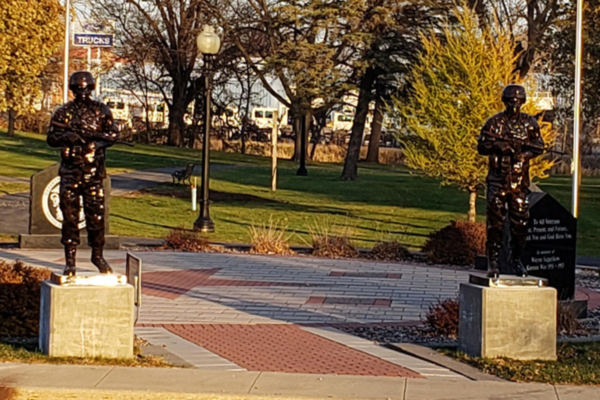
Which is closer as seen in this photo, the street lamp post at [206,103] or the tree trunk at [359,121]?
the street lamp post at [206,103]

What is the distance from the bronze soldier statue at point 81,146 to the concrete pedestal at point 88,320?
1.16 feet

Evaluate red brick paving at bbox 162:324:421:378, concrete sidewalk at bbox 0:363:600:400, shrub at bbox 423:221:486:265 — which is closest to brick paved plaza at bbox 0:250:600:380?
red brick paving at bbox 162:324:421:378

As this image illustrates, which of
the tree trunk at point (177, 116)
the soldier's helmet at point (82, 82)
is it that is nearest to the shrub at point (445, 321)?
the soldier's helmet at point (82, 82)

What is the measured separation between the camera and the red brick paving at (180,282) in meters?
12.7

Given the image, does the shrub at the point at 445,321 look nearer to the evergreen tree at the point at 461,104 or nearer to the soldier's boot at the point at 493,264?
the soldier's boot at the point at 493,264

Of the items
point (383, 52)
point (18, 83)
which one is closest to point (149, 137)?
point (383, 52)

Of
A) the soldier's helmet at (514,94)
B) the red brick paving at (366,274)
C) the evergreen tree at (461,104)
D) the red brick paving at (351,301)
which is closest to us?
the soldier's helmet at (514,94)

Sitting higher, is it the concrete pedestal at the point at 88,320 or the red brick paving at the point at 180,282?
the concrete pedestal at the point at 88,320

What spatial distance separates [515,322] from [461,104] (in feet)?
40.4

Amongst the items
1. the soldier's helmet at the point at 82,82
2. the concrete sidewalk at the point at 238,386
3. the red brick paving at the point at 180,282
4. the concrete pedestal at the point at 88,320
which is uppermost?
the soldier's helmet at the point at 82,82

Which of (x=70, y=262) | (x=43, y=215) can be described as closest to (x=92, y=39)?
(x=43, y=215)

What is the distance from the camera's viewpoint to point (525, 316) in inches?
345

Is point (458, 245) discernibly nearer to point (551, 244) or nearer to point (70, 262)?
point (551, 244)

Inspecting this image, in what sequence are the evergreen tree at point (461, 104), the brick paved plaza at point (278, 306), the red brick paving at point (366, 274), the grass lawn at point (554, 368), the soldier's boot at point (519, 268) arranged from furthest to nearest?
the evergreen tree at point (461, 104)
the red brick paving at point (366, 274)
the soldier's boot at point (519, 268)
the brick paved plaza at point (278, 306)
the grass lawn at point (554, 368)
